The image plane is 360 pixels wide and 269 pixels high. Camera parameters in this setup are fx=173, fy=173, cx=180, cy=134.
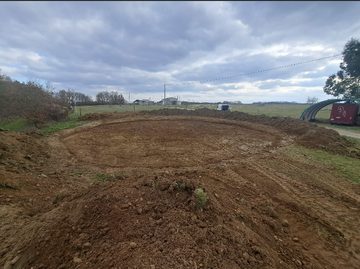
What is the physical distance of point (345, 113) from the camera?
59.6ft

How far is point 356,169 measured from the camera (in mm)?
6645

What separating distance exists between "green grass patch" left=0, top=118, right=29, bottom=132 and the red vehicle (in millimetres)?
29237

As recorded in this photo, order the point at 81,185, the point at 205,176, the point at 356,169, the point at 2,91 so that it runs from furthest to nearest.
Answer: the point at 2,91, the point at 356,169, the point at 205,176, the point at 81,185

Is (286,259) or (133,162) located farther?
(133,162)

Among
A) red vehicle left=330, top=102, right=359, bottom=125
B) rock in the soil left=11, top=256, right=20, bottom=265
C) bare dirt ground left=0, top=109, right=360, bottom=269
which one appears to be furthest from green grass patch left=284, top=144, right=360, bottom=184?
red vehicle left=330, top=102, right=359, bottom=125

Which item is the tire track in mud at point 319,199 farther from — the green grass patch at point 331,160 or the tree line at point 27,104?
the tree line at point 27,104

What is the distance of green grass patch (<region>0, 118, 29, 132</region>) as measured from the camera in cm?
1281

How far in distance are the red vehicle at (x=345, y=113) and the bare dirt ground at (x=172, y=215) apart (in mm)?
16107

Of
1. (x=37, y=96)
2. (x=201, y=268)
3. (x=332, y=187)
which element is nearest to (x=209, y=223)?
(x=201, y=268)

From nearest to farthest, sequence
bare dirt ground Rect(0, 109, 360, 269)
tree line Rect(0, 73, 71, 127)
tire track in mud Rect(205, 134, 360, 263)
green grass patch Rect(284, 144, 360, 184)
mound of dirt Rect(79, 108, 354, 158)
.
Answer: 1. bare dirt ground Rect(0, 109, 360, 269)
2. tire track in mud Rect(205, 134, 360, 263)
3. green grass patch Rect(284, 144, 360, 184)
4. mound of dirt Rect(79, 108, 354, 158)
5. tree line Rect(0, 73, 71, 127)

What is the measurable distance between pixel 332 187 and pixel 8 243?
25.7 feet

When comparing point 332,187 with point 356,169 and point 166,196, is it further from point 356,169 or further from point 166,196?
point 166,196

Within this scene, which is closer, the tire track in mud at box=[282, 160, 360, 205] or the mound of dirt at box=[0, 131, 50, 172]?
the tire track in mud at box=[282, 160, 360, 205]

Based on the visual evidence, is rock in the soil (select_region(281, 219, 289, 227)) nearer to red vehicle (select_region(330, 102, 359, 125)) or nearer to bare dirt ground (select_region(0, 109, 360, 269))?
bare dirt ground (select_region(0, 109, 360, 269))
